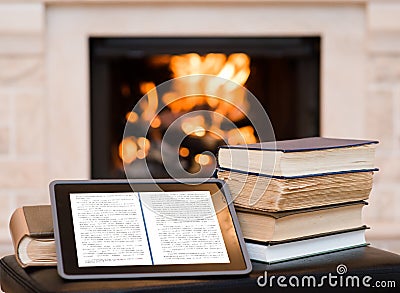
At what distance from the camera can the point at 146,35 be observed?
2.37 meters

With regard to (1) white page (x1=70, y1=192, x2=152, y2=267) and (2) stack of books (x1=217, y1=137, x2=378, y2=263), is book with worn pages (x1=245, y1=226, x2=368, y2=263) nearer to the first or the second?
(2) stack of books (x1=217, y1=137, x2=378, y2=263)

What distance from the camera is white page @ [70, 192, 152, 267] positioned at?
835 millimetres

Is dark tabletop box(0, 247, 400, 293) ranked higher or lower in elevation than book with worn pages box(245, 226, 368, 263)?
lower

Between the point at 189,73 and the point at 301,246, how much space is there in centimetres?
161

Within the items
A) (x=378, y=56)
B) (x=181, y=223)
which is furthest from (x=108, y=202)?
(x=378, y=56)

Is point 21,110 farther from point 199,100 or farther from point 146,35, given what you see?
point 199,100

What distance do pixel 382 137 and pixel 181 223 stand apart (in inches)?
64.1

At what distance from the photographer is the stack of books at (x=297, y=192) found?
2.88ft

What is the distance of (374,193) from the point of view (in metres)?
2.41

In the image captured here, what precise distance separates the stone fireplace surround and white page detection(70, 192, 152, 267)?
150cm

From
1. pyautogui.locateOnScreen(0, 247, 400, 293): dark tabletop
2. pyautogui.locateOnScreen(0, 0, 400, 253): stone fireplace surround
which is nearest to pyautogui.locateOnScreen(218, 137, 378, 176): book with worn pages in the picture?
pyautogui.locateOnScreen(0, 247, 400, 293): dark tabletop

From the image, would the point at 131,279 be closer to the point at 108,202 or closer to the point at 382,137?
the point at 108,202

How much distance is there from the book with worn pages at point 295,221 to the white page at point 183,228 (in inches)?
1.7

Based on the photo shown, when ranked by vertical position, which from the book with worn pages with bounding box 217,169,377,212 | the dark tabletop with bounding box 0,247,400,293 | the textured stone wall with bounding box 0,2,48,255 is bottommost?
the dark tabletop with bounding box 0,247,400,293
